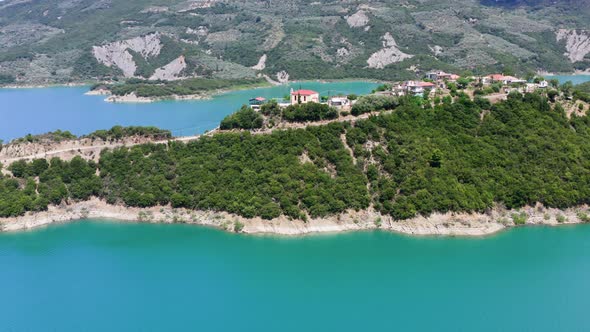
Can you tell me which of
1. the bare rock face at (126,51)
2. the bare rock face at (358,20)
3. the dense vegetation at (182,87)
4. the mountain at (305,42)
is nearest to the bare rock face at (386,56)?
the mountain at (305,42)

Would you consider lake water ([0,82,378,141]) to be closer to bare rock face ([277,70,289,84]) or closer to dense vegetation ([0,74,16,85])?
bare rock face ([277,70,289,84])

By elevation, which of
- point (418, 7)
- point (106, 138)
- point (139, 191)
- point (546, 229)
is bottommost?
point (546, 229)

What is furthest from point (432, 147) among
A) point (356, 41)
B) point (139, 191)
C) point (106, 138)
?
point (356, 41)

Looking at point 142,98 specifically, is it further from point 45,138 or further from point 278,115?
point 278,115

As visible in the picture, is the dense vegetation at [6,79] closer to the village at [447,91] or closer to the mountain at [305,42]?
the mountain at [305,42]

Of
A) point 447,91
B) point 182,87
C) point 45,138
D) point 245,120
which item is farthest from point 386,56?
point 45,138

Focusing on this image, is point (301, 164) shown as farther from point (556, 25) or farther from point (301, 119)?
point (556, 25)
